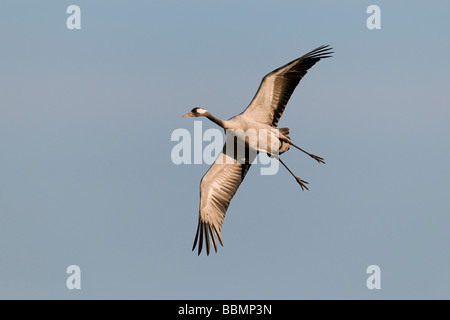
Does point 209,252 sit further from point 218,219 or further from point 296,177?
point 296,177

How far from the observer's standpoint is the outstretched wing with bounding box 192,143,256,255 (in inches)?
1252

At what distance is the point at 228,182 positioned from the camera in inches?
1270

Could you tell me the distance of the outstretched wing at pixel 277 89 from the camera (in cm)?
3097

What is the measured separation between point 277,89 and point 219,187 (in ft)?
9.53

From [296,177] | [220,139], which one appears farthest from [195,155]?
[296,177]

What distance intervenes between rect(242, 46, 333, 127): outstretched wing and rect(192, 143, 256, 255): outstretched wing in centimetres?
119

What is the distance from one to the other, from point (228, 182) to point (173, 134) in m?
2.08

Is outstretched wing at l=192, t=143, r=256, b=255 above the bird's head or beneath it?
beneath

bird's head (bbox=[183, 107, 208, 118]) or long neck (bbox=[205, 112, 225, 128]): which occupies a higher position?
bird's head (bbox=[183, 107, 208, 118])

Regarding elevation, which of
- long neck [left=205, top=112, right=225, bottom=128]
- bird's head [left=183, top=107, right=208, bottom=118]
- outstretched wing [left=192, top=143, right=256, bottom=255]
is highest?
bird's head [left=183, top=107, right=208, bottom=118]

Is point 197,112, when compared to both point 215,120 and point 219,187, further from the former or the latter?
point 219,187

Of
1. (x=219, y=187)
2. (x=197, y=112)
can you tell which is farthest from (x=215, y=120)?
(x=219, y=187)

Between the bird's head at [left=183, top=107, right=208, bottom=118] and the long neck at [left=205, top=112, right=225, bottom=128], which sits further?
the bird's head at [left=183, top=107, right=208, bottom=118]

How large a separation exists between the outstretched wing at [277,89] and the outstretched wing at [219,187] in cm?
119
